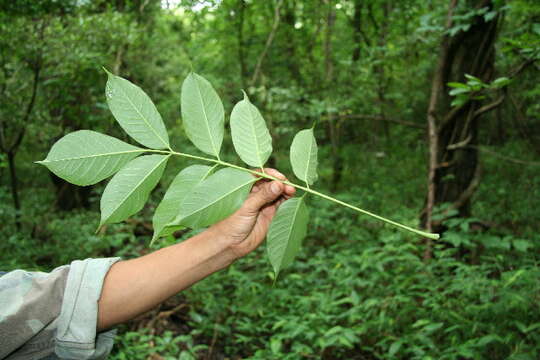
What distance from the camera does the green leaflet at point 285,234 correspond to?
667 mm

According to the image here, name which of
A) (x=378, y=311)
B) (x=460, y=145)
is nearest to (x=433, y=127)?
(x=460, y=145)

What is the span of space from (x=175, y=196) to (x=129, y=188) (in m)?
0.08

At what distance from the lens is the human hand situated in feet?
2.79

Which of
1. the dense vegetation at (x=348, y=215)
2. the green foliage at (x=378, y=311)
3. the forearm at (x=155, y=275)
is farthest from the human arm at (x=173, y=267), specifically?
the green foliage at (x=378, y=311)

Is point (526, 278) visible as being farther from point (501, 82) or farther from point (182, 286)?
point (182, 286)

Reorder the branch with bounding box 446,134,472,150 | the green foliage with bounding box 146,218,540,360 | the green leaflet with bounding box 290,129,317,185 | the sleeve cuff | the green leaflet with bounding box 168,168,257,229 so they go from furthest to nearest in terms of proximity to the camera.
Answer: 1. the branch with bounding box 446,134,472,150
2. the green foliage with bounding box 146,218,540,360
3. the sleeve cuff
4. the green leaflet with bounding box 290,129,317,185
5. the green leaflet with bounding box 168,168,257,229

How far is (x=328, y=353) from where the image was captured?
2.53 metres

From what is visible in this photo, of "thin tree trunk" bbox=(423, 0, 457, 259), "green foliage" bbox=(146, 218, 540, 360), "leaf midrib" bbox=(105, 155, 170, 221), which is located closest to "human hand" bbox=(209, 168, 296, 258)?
"leaf midrib" bbox=(105, 155, 170, 221)

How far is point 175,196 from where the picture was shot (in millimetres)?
660

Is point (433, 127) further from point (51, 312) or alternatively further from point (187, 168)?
point (51, 312)

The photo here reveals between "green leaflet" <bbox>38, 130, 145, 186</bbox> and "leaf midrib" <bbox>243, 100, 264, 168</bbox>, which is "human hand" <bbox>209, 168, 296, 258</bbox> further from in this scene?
"green leaflet" <bbox>38, 130, 145, 186</bbox>

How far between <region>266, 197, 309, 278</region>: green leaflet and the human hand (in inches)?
4.5

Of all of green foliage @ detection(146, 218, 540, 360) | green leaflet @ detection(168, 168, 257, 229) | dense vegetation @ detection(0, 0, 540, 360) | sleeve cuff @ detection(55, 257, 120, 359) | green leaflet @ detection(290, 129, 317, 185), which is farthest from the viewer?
dense vegetation @ detection(0, 0, 540, 360)

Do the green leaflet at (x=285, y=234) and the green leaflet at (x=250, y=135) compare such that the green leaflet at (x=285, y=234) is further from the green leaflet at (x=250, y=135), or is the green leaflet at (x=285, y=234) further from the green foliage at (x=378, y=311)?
the green foliage at (x=378, y=311)
